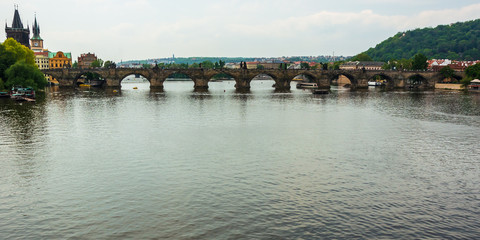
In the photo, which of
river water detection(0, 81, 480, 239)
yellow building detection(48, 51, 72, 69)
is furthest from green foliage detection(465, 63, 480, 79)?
yellow building detection(48, 51, 72, 69)

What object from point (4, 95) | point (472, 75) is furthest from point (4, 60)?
point (472, 75)

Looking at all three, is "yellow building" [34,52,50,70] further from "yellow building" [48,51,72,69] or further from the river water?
the river water

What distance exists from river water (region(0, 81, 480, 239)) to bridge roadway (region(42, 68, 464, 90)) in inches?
3015

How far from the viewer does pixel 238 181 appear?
2395 centimetres

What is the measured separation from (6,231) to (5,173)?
31.2ft

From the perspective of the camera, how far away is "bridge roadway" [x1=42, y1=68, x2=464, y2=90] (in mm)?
119438

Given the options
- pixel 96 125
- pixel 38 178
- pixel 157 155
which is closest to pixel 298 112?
pixel 96 125

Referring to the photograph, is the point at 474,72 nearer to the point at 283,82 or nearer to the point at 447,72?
the point at 447,72

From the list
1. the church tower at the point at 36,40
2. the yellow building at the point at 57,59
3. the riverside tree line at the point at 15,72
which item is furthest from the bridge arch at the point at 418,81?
the church tower at the point at 36,40

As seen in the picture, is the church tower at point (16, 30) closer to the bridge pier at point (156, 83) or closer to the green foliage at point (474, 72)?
the bridge pier at point (156, 83)

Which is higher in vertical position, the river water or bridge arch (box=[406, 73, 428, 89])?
bridge arch (box=[406, 73, 428, 89])

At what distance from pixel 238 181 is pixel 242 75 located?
99.6m

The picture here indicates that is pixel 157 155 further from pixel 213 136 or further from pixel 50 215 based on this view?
pixel 50 215

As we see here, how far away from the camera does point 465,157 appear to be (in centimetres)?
3000
